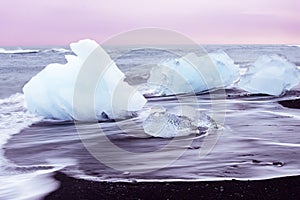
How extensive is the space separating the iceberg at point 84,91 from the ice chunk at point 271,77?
15.0 ft

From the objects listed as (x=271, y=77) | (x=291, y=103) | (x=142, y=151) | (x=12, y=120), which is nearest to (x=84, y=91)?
(x=12, y=120)

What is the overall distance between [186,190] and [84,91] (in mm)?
5712

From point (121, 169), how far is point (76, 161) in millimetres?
836

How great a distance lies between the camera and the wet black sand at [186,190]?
4762 mm

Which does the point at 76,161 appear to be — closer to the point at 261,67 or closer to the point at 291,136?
the point at 291,136

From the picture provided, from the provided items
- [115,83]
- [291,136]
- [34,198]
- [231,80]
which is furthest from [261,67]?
[34,198]

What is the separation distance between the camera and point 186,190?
4941mm

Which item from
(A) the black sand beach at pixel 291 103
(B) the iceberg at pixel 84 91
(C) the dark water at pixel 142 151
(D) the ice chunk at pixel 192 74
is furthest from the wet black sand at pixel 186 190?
(D) the ice chunk at pixel 192 74

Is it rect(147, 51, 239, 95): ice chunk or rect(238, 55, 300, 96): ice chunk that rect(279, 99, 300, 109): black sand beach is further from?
rect(147, 51, 239, 95): ice chunk

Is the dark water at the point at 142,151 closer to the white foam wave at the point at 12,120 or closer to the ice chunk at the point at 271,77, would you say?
the white foam wave at the point at 12,120

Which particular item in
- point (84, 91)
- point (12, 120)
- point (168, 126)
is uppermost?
point (84, 91)

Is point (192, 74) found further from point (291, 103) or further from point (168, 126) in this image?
point (168, 126)

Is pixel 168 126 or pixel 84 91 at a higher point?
pixel 84 91

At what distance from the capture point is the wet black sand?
476 cm
